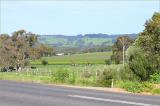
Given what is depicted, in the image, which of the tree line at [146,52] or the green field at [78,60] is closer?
the tree line at [146,52]

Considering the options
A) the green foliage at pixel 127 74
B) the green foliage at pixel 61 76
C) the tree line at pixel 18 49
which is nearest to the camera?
the green foliage at pixel 127 74

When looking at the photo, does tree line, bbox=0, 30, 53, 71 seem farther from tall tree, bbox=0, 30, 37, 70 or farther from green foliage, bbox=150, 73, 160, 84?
green foliage, bbox=150, 73, 160, 84

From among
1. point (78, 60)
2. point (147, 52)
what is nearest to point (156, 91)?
point (147, 52)

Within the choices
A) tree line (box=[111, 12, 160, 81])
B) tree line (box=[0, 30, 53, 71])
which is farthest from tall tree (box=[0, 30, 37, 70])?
tree line (box=[111, 12, 160, 81])

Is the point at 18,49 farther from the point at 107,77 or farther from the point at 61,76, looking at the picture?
the point at 107,77

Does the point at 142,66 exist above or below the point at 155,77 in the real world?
above

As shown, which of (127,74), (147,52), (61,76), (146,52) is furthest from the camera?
(147,52)

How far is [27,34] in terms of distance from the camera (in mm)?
122062

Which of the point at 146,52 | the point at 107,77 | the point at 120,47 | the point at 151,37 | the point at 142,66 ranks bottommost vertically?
the point at 107,77

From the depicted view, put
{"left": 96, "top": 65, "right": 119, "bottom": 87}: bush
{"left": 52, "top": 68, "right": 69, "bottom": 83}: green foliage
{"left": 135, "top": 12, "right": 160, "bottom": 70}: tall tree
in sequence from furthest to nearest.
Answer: {"left": 135, "top": 12, "right": 160, "bottom": 70}: tall tree → {"left": 52, "top": 68, "right": 69, "bottom": 83}: green foliage → {"left": 96, "top": 65, "right": 119, "bottom": 87}: bush

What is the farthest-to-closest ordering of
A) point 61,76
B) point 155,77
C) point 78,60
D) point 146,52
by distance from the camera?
point 78,60, point 146,52, point 61,76, point 155,77

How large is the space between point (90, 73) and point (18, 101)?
33142mm

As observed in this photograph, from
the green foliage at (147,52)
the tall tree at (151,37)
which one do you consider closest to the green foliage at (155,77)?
the green foliage at (147,52)

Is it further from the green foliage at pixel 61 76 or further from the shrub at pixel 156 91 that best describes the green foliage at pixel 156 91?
the green foliage at pixel 61 76
